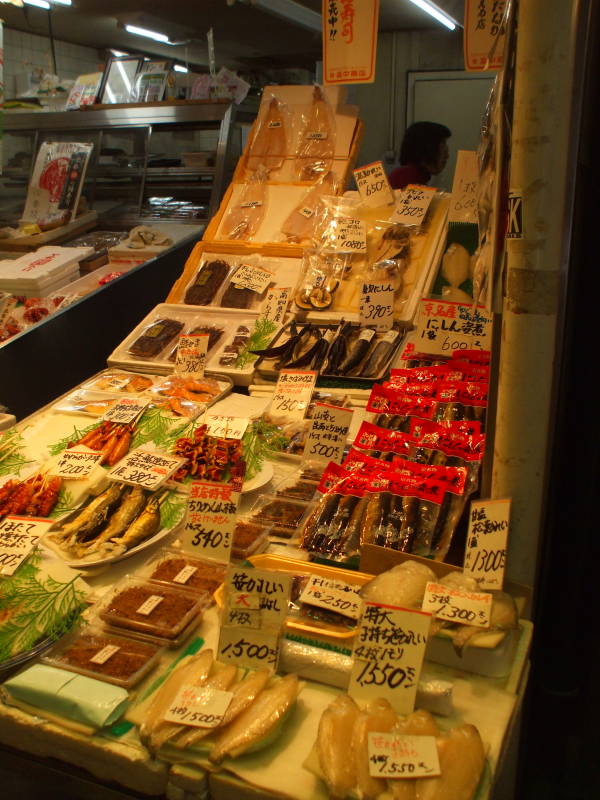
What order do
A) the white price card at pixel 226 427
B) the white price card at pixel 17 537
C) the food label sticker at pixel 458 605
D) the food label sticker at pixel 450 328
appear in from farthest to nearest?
1. the food label sticker at pixel 450 328
2. the white price card at pixel 226 427
3. the white price card at pixel 17 537
4. the food label sticker at pixel 458 605

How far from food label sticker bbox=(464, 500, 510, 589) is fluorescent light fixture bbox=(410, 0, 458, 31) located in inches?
307

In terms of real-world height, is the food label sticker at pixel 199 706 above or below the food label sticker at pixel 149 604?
below

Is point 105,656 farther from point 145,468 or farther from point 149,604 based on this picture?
point 145,468

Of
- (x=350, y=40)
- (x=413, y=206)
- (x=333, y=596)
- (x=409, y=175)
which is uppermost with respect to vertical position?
(x=350, y=40)

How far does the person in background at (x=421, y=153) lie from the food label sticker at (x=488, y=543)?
4647 millimetres

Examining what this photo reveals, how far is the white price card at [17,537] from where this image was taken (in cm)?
204

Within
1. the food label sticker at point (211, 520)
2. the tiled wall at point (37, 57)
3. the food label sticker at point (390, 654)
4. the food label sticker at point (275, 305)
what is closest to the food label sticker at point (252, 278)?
the food label sticker at point (275, 305)

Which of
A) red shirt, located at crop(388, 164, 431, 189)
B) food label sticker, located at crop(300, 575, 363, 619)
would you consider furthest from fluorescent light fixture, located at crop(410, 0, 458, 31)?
food label sticker, located at crop(300, 575, 363, 619)

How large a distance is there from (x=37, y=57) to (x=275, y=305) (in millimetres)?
9006

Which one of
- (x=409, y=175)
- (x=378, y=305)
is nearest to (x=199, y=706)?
(x=378, y=305)

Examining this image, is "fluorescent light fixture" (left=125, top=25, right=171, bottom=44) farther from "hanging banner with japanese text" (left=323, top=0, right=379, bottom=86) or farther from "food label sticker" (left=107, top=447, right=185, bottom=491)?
"food label sticker" (left=107, top=447, right=185, bottom=491)

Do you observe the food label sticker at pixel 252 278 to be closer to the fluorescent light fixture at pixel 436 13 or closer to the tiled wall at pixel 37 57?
the fluorescent light fixture at pixel 436 13

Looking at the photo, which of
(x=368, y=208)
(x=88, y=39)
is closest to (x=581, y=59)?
(x=368, y=208)

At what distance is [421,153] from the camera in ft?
19.0
